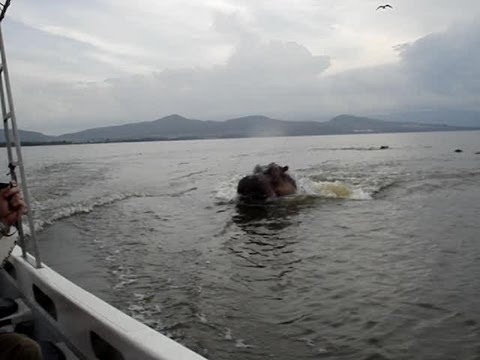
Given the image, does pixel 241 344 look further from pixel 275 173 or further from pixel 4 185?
pixel 275 173

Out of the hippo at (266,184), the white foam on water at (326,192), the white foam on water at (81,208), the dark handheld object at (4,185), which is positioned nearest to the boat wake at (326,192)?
the white foam on water at (326,192)

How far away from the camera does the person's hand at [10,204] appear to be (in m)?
3.52

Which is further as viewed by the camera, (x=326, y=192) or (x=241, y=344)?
(x=326, y=192)

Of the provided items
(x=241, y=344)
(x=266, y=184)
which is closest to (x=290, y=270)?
(x=241, y=344)

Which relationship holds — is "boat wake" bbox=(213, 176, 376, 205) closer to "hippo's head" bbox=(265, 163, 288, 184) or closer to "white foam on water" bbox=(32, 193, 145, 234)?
"hippo's head" bbox=(265, 163, 288, 184)

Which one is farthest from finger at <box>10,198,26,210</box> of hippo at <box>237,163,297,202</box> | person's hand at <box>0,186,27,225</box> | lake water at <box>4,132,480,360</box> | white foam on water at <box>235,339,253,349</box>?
hippo at <box>237,163,297,202</box>

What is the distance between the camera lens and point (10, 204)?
356 cm

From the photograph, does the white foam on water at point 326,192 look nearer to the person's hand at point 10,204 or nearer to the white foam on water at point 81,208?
the white foam on water at point 81,208

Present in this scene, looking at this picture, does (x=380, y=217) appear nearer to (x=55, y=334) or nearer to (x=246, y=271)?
(x=246, y=271)

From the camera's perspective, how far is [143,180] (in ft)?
95.6

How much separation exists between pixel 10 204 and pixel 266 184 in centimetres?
1548

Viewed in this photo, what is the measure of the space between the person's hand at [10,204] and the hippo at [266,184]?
1490 centimetres

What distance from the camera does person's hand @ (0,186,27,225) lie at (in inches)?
139

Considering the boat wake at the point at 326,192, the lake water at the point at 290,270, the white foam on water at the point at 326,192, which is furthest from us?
the white foam on water at the point at 326,192
